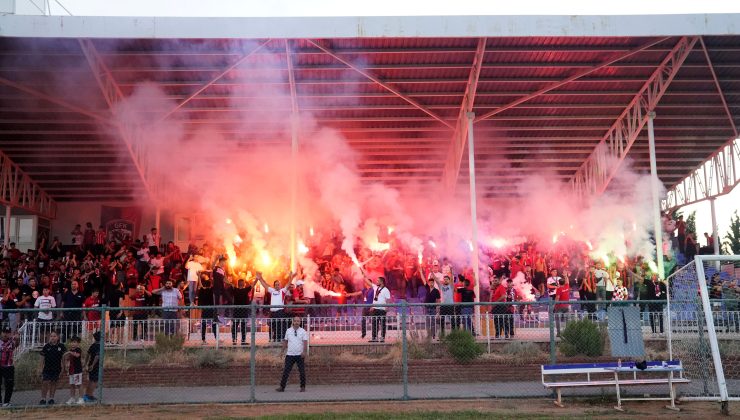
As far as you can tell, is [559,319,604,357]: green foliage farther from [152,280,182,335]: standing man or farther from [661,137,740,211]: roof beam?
[661,137,740,211]: roof beam

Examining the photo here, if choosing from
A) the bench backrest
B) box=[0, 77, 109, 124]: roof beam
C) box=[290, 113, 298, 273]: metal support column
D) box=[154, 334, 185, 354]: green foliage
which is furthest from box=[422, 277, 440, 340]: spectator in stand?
box=[0, 77, 109, 124]: roof beam

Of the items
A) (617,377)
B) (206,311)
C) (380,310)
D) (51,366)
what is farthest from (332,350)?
(617,377)

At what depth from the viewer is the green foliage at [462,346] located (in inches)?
524

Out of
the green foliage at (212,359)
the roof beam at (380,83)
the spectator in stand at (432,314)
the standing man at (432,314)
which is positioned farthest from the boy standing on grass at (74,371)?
the roof beam at (380,83)

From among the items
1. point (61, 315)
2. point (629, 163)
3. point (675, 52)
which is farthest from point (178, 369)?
point (629, 163)

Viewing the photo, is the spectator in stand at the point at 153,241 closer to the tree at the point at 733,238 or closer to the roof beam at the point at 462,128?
the roof beam at the point at 462,128

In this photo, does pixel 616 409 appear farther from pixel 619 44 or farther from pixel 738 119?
pixel 738 119

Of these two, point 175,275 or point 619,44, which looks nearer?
point 619,44

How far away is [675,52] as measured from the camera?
18.4 meters

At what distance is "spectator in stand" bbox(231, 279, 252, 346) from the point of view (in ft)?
43.1

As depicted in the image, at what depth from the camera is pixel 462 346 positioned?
13.3 m

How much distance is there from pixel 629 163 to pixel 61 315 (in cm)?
1950

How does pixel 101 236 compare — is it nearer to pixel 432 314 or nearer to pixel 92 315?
pixel 92 315

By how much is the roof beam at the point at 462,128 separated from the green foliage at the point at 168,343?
1015 cm
